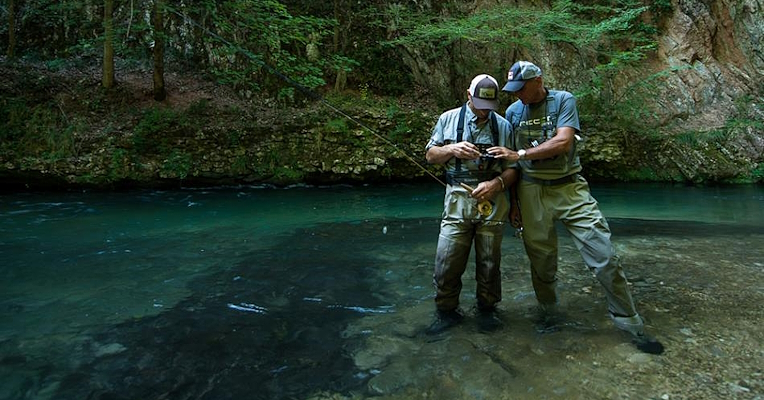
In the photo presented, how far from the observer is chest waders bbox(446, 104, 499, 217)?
353 cm

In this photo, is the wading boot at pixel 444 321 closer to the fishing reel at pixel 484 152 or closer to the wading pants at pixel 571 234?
the wading pants at pixel 571 234

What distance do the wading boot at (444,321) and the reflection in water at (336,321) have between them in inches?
3.6

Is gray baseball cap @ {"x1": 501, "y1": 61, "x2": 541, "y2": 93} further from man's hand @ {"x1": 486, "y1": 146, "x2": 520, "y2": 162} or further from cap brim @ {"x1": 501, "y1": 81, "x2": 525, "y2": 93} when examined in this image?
man's hand @ {"x1": 486, "y1": 146, "x2": 520, "y2": 162}

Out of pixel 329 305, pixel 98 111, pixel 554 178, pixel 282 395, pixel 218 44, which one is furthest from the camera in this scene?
pixel 218 44

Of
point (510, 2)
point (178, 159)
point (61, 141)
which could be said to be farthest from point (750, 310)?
point (510, 2)

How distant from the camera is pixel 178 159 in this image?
12.9 metres

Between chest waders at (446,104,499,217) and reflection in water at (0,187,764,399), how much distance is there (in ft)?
3.12

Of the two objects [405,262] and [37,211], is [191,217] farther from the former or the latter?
[405,262]

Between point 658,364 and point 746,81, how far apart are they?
21.2 m

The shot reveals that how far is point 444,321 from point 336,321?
0.90 m

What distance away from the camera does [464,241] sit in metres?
3.60

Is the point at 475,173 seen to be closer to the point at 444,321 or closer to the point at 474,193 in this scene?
the point at 474,193

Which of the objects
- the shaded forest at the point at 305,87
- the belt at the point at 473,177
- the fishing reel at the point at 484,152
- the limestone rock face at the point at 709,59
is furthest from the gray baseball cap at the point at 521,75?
the limestone rock face at the point at 709,59

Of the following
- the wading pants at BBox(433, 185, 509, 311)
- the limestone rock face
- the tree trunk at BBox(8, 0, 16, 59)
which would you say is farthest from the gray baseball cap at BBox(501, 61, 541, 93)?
the tree trunk at BBox(8, 0, 16, 59)
